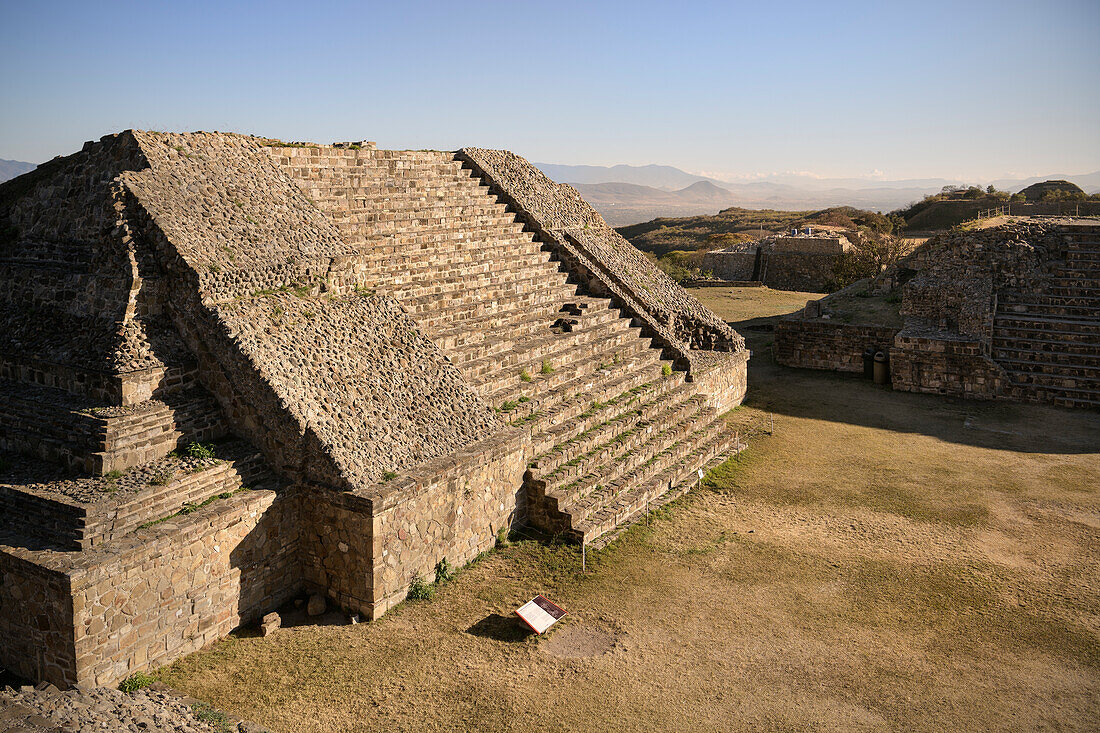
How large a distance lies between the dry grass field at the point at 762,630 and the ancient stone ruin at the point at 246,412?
1.88 ft

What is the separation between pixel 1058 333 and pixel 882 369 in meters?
3.29

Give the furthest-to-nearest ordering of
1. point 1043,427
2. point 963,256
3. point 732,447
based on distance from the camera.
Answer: point 963,256 < point 1043,427 < point 732,447

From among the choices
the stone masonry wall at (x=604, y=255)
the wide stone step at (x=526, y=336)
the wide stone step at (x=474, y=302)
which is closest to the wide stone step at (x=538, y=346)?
the wide stone step at (x=526, y=336)

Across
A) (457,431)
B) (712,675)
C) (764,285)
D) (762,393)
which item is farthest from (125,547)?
(764,285)

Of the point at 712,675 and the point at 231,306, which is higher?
the point at 231,306

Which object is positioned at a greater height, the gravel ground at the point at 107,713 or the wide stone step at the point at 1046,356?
the wide stone step at the point at 1046,356

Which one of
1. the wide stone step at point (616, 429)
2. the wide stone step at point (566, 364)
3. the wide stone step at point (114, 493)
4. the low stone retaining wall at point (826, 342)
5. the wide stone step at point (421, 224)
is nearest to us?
the wide stone step at point (114, 493)

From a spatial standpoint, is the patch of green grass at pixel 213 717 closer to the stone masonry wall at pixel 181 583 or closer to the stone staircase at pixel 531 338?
the stone masonry wall at pixel 181 583

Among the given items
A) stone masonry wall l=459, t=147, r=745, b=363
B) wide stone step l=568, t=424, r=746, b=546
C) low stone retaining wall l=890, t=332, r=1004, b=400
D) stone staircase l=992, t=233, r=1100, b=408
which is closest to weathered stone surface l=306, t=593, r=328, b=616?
wide stone step l=568, t=424, r=746, b=546

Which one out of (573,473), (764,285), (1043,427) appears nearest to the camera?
(573,473)

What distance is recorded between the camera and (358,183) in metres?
12.2

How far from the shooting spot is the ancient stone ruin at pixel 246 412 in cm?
690

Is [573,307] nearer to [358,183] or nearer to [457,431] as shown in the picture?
[358,183]

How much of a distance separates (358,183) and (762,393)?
8931mm
